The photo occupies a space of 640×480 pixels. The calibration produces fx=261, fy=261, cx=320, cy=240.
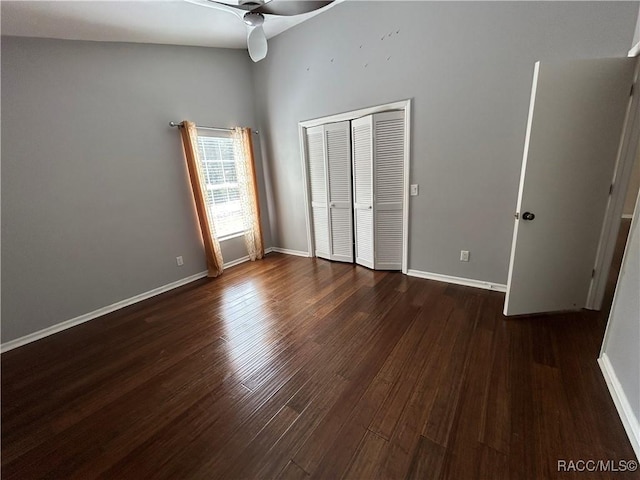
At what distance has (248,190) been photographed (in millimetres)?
3807

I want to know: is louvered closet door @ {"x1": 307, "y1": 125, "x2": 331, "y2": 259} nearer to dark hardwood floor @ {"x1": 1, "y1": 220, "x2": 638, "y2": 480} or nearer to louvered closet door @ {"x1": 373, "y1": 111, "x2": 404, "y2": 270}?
louvered closet door @ {"x1": 373, "y1": 111, "x2": 404, "y2": 270}

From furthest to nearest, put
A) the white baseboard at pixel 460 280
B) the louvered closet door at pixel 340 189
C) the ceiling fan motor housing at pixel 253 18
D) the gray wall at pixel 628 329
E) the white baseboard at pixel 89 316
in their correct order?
the louvered closet door at pixel 340 189 < the white baseboard at pixel 460 280 < the white baseboard at pixel 89 316 < the ceiling fan motor housing at pixel 253 18 < the gray wall at pixel 628 329

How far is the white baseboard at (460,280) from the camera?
8.79 feet

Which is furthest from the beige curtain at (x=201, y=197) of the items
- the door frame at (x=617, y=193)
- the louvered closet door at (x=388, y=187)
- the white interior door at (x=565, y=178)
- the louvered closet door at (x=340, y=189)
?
Answer: the door frame at (x=617, y=193)

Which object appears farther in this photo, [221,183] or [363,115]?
[221,183]

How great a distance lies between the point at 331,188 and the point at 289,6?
2.23 metres

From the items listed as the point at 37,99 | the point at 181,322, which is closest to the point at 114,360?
A: the point at 181,322

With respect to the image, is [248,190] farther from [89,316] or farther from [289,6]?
[289,6]

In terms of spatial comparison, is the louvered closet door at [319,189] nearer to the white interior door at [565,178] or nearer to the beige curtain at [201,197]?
the beige curtain at [201,197]

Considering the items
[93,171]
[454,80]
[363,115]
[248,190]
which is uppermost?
[454,80]

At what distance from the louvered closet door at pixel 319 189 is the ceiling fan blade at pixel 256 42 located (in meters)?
1.56

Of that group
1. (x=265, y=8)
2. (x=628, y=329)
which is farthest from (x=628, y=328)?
(x=265, y=8)

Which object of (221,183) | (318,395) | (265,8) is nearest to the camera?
(265,8)

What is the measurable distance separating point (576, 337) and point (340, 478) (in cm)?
201
